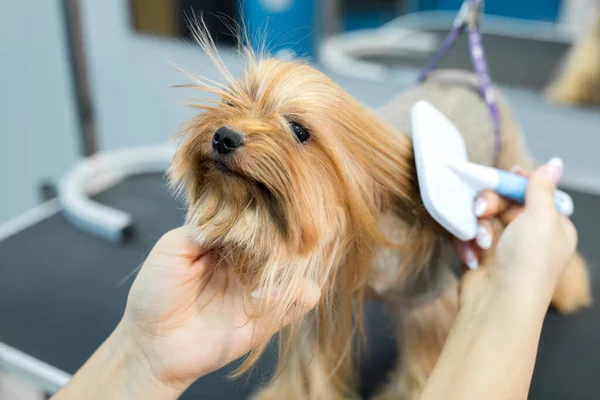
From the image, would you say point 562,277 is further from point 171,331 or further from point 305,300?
point 171,331

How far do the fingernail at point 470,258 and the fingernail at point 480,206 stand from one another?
0.20 feet

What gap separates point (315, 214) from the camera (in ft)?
1.94

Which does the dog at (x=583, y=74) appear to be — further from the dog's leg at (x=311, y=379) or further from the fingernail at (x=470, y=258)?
the dog's leg at (x=311, y=379)

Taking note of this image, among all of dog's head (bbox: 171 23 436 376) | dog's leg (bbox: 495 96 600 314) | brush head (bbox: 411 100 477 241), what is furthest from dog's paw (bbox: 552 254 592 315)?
dog's head (bbox: 171 23 436 376)

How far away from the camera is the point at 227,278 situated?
0.69 metres

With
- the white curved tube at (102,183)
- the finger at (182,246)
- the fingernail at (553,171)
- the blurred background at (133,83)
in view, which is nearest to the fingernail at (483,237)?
the fingernail at (553,171)

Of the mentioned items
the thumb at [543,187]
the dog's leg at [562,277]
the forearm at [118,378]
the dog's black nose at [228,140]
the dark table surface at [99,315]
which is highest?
the dog's black nose at [228,140]

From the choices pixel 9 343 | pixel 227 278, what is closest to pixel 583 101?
pixel 227 278

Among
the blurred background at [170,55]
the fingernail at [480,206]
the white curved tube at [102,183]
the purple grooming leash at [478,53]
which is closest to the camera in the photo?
the fingernail at [480,206]

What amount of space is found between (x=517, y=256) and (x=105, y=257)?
30.2 inches

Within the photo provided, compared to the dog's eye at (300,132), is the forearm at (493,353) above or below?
below

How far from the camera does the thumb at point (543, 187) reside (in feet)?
2.43

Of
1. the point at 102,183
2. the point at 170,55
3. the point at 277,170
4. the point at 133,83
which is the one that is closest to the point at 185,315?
the point at 277,170

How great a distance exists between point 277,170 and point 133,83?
1.80 m
